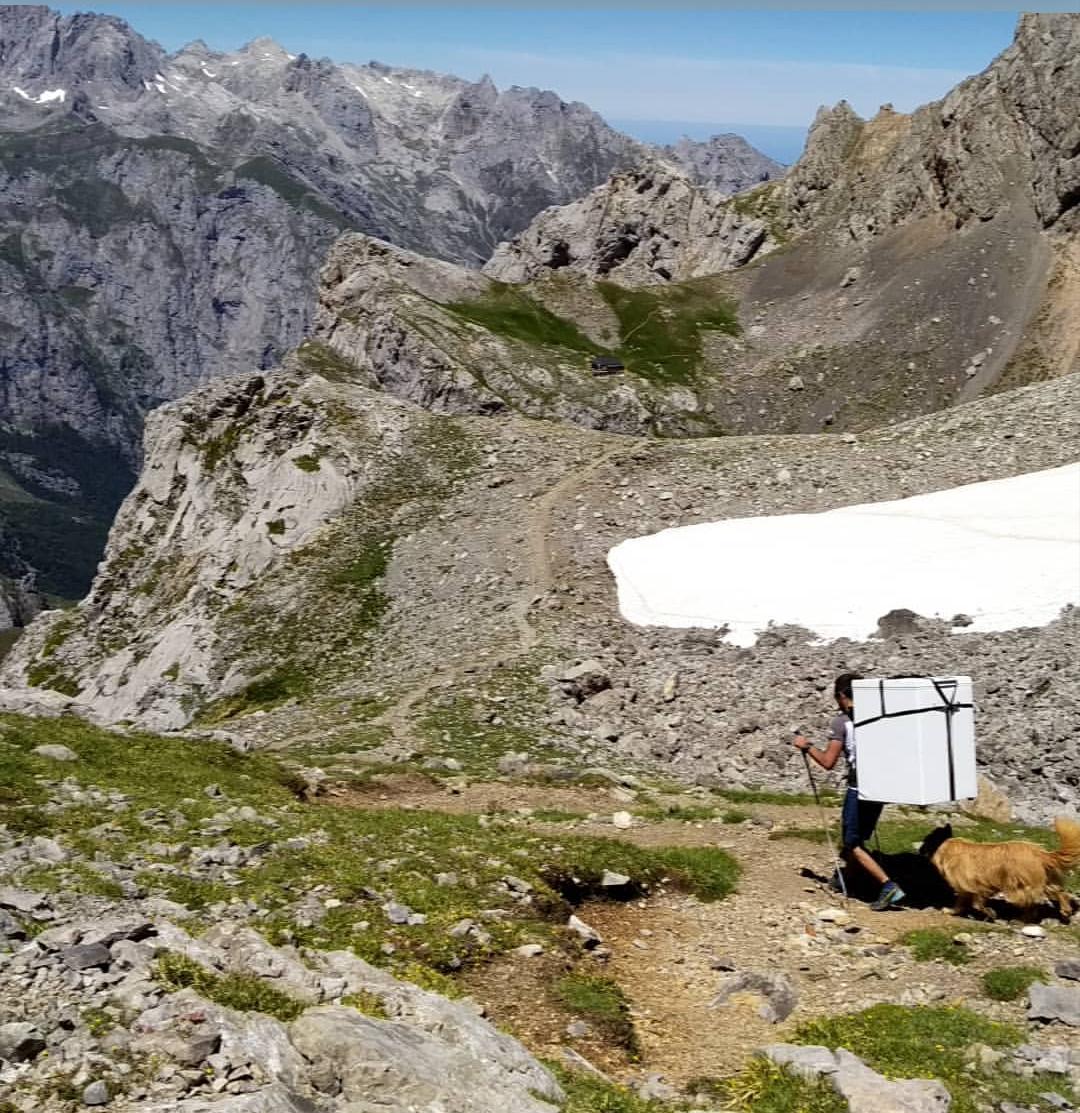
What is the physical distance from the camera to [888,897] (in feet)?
58.6

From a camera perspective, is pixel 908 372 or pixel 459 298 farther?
pixel 459 298

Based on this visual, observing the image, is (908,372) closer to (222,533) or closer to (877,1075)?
(222,533)

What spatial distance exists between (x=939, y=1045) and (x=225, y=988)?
8.58 meters

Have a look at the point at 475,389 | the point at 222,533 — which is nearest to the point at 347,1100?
the point at 222,533

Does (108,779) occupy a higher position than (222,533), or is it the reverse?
(222,533)

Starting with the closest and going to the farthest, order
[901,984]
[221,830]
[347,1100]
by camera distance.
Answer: [347,1100], [901,984], [221,830]

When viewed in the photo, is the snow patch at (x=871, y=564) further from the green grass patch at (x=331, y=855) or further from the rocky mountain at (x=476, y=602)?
the green grass patch at (x=331, y=855)

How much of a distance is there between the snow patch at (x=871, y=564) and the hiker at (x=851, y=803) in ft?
50.4

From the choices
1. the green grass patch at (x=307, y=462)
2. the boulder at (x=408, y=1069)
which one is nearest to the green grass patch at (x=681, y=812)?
the boulder at (x=408, y=1069)

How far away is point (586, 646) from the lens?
36875 millimetres

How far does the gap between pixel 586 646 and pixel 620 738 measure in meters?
5.18

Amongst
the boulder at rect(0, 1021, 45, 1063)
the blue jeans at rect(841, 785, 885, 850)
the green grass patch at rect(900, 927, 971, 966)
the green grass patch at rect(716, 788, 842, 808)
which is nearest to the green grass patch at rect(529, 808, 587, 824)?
the green grass patch at rect(716, 788, 842, 808)

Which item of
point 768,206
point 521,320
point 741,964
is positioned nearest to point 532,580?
point 741,964

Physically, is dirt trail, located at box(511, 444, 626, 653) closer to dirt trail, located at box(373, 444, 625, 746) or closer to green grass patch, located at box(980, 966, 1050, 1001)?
dirt trail, located at box(373, 444, 625, 746)
